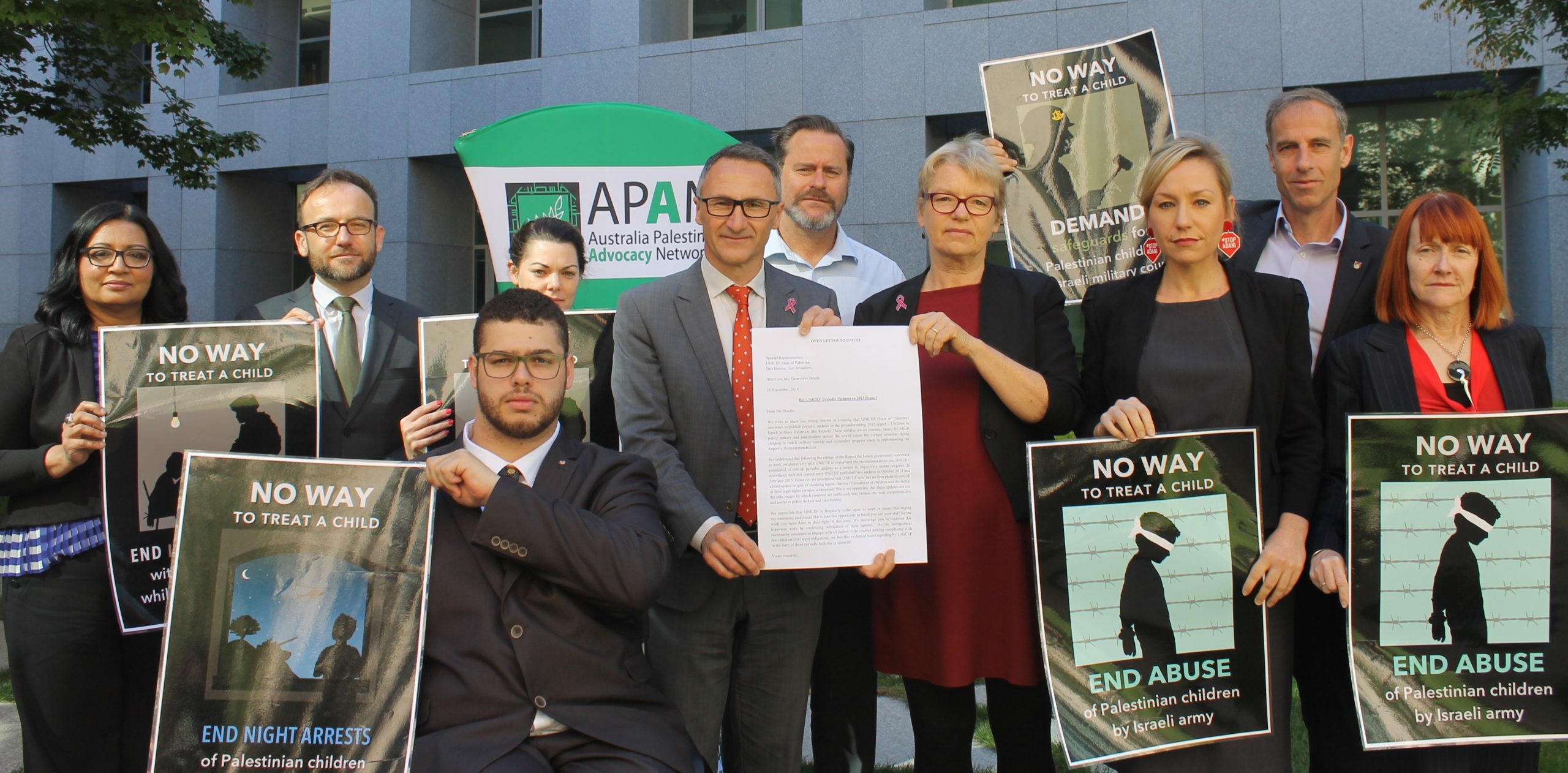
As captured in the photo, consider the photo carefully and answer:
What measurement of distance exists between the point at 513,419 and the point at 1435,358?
2.64 m

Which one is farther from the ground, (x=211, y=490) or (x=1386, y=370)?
(x=1386, y=370)

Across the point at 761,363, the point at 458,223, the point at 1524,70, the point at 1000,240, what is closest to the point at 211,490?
the point at 761,363

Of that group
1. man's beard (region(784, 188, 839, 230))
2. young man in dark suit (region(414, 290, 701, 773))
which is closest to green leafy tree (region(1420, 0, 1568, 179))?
man's beard (region(784, 188, 839, 230))

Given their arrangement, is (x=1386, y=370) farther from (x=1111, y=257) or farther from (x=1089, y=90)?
→ (x=1089, y=90)

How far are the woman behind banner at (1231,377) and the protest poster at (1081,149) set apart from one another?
110cm

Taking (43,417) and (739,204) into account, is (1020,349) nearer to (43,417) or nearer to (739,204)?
(739,204)

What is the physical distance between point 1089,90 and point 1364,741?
102 inches

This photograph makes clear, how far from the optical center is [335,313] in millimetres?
3709

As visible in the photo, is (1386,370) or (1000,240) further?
(1000,240)

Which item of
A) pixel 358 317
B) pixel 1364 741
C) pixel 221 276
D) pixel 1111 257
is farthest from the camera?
pixel 221 276

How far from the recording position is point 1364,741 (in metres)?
2.90

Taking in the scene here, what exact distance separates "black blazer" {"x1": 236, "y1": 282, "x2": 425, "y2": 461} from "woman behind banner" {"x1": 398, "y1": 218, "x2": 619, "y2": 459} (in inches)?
4.1

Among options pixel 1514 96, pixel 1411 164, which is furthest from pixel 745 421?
pixel 1411 164

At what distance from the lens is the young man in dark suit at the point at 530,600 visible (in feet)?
8.81
